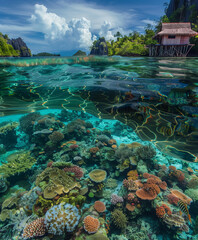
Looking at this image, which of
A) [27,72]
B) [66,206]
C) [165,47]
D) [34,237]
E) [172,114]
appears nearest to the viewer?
[34,237]

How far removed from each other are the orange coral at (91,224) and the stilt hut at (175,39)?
1212 inches

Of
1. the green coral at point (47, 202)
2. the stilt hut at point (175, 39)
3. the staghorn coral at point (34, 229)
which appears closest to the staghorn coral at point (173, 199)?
the green coral at point (47, 202)

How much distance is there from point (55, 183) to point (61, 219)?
0.79 m

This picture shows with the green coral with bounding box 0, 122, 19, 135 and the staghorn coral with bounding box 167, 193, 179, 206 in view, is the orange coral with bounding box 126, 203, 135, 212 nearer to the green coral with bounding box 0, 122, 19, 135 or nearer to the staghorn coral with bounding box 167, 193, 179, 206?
the staghorn coral with bounding box 167, 193, 179, 206

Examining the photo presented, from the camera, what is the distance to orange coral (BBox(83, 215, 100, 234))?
233cm

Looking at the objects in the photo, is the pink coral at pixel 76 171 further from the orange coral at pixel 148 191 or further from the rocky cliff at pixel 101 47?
the rocky cliff at pixel 101 47

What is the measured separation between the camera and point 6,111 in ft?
20.9

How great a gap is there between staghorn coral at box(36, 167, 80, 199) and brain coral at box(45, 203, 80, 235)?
0.36 meters

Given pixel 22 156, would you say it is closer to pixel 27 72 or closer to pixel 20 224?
pixel 20 224

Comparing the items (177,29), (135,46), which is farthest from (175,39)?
(135,46)

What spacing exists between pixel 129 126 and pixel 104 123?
1.17 meters

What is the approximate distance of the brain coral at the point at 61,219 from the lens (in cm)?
227

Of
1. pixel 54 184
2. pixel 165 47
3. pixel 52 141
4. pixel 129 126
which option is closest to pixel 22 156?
pixel 52 141

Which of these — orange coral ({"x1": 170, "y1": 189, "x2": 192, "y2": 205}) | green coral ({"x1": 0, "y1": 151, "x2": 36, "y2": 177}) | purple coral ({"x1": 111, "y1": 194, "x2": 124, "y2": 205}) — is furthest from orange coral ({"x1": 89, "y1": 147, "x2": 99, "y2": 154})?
orange coral ({"x1": 170, "y1": 189, "x2": 192, "y2": 205})
